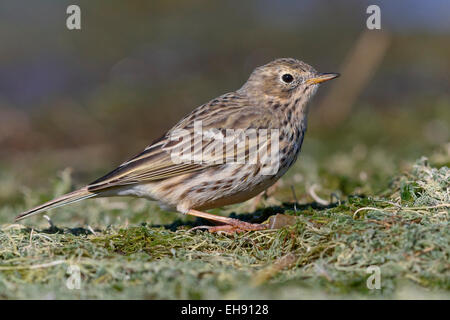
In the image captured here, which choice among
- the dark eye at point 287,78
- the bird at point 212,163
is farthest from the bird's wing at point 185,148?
the dark eye at point 287,78

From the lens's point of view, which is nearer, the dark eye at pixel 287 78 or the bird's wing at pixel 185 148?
the bird's wing at pixel 185 148

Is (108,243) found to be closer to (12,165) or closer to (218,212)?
(218,212)

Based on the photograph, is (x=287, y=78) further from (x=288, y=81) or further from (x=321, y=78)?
(x=321, y=78)

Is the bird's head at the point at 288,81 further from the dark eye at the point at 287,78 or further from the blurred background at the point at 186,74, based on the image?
the blurred background at the point at 186,74

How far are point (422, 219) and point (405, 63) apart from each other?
1431cm

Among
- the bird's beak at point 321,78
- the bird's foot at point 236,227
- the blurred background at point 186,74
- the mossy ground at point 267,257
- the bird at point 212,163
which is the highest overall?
the blurred background at point 186,74

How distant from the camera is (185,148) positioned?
22.7 feet

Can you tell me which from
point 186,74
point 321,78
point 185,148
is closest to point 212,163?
point 185,148

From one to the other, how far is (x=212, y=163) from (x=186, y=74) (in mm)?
12028

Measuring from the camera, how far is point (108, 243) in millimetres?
5297

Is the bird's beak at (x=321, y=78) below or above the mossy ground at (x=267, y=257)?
above

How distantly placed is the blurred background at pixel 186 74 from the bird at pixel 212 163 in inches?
102

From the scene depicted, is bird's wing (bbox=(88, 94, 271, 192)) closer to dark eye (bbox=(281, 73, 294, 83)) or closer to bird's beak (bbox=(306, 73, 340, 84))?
dark eye (bbox=(281, 73, 294, 83))

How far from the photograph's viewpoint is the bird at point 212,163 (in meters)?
6.50
